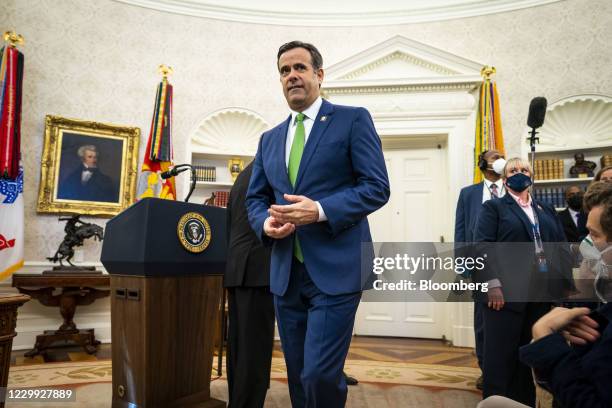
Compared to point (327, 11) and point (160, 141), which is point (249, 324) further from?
point (327, 11)

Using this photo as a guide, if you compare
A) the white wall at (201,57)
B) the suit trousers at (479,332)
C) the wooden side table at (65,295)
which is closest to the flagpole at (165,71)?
the white wall at (201,57)

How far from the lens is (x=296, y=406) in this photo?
1555 millimetres

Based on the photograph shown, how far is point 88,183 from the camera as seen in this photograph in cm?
516

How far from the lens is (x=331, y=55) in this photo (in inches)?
230

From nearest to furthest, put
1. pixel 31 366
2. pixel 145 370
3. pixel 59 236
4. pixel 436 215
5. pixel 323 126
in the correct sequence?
pixel 323 126 < pixel 145 370 < pixel 31 366 < pixel 59 236 < pixel 436 215

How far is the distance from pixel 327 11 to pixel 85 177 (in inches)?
147

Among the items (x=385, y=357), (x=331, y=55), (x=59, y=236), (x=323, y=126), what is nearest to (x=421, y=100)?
(x=331, y=55)

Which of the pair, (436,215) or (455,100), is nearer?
(455,100)

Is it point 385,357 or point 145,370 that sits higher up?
point 145,370

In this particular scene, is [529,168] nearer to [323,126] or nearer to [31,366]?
[323,126]

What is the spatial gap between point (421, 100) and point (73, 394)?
4.51 metres

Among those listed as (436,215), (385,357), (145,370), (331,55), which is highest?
(331,55)

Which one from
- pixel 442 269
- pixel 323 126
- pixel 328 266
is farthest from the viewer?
pixel 442 269

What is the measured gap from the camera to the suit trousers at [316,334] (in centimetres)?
130
